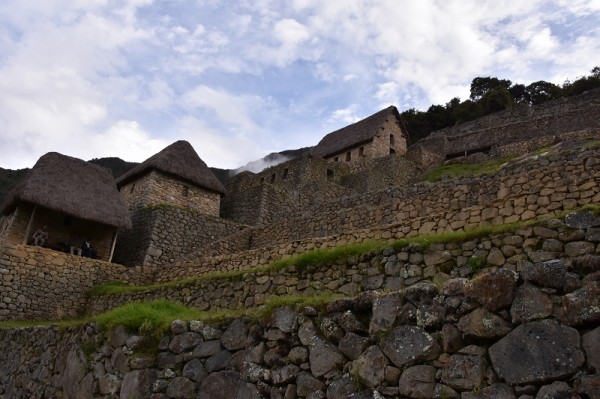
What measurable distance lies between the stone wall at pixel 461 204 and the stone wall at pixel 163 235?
6.96 ft

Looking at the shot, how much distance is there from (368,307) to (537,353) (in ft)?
4.88

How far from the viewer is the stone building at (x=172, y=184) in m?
22.6

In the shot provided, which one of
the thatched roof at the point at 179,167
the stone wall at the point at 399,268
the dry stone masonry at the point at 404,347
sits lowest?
the dry stone masonry at the point at 404,347

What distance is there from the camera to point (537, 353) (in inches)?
132

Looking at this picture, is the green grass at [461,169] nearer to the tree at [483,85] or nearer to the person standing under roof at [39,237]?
the person standing under roof at [39,237]

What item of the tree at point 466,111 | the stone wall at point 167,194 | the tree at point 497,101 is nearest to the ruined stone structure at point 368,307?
the stone wall at point 167,194

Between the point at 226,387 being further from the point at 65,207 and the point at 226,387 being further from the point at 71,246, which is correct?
the point at 71,246

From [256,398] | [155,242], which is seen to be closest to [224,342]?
[256,398]

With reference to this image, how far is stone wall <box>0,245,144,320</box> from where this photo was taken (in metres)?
14.4

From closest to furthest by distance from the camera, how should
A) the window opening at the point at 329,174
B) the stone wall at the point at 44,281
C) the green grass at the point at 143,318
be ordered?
1. the green grass at the point at 143,318
2. the stone wall at the point at 44,281
3. the window opening at the point at 329,174

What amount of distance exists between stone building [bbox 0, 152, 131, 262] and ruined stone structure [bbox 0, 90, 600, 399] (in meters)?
1.38

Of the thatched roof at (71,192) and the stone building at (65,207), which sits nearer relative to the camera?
the thatched roof at (71,192)

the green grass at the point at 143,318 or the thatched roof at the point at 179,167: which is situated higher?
the thatched roof at the point at 179,167

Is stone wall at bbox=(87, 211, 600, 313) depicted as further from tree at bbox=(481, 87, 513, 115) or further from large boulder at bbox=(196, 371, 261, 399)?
tree at bbox=(481, 87, 513, 115)
